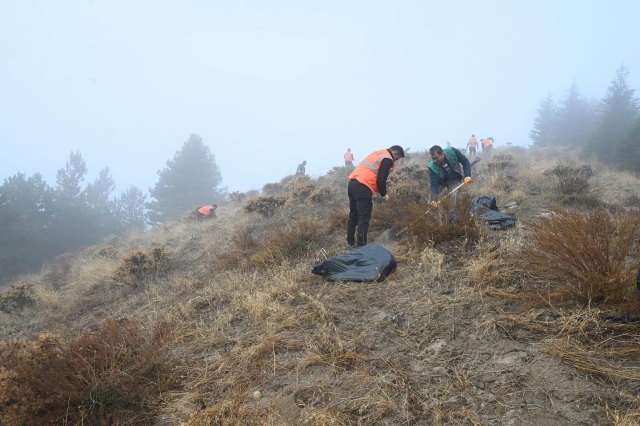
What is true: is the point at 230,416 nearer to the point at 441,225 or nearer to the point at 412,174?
the point at 441,225

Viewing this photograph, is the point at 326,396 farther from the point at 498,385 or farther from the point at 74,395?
the point at 74,395

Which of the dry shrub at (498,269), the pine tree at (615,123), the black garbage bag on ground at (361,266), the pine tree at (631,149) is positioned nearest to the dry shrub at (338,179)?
the black garbage bag on ground at (361,266)

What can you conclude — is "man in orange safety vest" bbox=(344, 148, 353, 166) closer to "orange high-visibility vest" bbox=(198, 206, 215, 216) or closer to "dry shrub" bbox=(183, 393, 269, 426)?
"orange high-visibility vest" bbox=(198, 206, 215, 216)

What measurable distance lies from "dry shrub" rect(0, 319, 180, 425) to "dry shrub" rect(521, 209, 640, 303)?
322cm

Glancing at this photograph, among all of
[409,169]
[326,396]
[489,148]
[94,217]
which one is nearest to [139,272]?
[326,396]

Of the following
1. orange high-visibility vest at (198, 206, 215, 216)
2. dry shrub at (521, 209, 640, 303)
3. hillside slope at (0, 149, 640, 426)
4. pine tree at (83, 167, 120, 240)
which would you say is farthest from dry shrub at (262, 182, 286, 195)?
pine tree at (83, 167, 120, 240)

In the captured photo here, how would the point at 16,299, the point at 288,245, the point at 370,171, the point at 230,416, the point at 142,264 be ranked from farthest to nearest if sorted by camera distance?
the point at 16,299, the point at 142,264, the point at 288,245, the point at 370,171, the point at 230,416

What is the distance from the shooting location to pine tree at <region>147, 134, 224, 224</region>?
Answer: 3027 cm

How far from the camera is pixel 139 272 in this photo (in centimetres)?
718

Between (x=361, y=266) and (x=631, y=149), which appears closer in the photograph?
(x=361, y=266)

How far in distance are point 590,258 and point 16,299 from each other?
34.2 ft

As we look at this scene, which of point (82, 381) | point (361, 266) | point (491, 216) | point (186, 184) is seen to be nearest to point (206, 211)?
point (361, 266)

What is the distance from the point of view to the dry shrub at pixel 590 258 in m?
2.37

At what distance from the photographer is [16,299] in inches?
297
